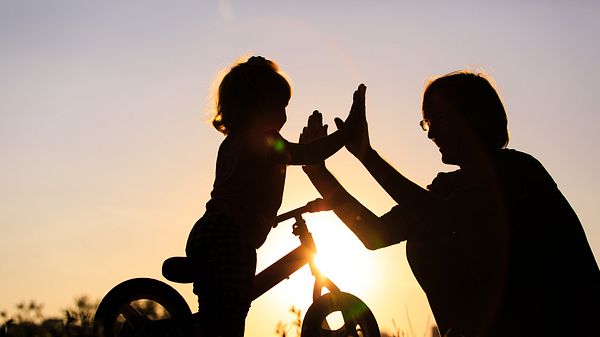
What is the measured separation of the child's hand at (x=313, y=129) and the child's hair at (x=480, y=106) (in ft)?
3.64

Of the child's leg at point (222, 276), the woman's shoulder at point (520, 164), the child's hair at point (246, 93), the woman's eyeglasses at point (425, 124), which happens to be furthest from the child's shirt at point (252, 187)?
the woman's shoulder at point (520, 164)

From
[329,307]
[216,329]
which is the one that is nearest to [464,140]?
[329,307]

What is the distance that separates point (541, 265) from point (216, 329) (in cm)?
240

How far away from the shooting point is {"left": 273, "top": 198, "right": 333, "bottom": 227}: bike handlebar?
6.27 meters

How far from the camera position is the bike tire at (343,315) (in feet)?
20.5

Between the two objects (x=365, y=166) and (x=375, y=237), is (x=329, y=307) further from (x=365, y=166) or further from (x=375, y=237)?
(x=365, y=166)

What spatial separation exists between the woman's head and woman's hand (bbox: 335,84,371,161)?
0.53m

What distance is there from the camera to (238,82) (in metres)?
6.61

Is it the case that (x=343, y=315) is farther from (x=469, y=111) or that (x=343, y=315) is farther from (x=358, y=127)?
(x=469, y=111)

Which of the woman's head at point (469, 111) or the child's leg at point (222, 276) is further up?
the woman's head at point (469, 111)

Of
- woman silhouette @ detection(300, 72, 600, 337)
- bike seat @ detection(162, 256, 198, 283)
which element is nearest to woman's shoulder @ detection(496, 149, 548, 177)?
woman silhouette @ detection(300, 72, 600, 337)

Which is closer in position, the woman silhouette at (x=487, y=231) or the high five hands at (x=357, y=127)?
the woman silhouette at (x=487, y=231)

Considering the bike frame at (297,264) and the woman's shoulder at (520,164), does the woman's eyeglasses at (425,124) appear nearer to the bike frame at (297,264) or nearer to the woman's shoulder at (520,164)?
the woman's shoulder at (520,164)

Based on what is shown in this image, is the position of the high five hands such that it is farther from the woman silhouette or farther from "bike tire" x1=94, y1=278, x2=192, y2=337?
"bike tire" x1=94, y1=278, x2=192, y2=337
